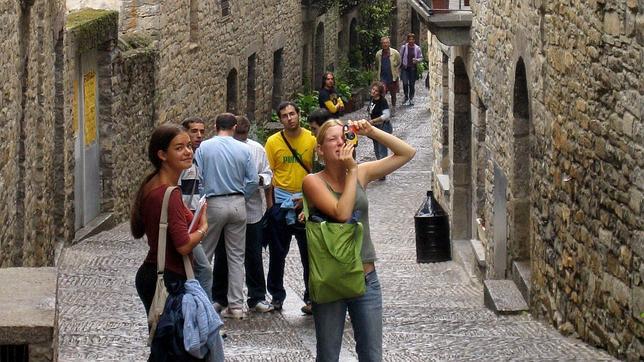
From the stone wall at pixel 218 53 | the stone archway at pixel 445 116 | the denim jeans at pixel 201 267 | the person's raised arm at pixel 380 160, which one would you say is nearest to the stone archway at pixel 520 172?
the person's raised arm at pixel 380 160

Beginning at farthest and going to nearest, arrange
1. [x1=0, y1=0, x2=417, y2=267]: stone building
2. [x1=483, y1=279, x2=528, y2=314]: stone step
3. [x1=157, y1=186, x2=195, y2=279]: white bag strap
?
[x1=0, y1=0, x2=417, y2=267]: stone building
[x1=483, y1=279, x2=528, y2=314]: stone step
[x1=157, y1=186, x2=195, y2=279]: white bag strap

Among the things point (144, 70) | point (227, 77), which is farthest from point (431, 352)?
point (227, 77)

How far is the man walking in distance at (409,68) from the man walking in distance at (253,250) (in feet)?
74.2

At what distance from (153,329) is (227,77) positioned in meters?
18.1

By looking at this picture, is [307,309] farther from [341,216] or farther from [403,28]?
[403,28]

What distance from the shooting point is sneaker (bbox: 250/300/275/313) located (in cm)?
1078

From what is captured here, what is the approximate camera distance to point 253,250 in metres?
10.7

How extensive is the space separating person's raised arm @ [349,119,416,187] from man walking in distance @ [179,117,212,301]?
3.05 feet

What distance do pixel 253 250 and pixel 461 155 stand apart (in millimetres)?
7598

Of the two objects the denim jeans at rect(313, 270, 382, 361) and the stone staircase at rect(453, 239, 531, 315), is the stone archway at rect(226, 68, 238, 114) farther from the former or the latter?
the denim jeans at rect(313, 270, 382, 361)

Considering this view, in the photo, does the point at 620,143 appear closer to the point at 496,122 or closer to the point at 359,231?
the point at 359,231

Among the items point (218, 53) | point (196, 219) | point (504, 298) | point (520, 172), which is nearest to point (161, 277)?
point (196, 219)

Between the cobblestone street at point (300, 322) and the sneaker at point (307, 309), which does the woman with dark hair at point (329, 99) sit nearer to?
the cobblestone street at point (300, 322)

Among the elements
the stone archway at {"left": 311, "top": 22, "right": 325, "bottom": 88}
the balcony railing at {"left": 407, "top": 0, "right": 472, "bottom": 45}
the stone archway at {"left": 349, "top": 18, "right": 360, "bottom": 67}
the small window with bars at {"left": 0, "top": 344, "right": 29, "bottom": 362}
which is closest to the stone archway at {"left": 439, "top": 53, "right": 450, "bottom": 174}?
the balcony railing at {"left": 407, "top": 0, "right": 472, "bottom": 45}
